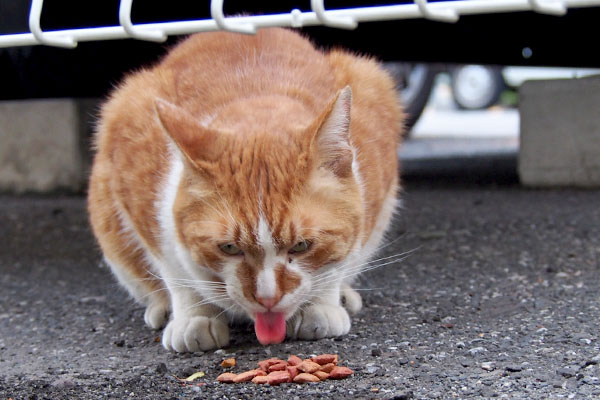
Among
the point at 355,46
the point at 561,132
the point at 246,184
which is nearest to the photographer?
the point at 246,184

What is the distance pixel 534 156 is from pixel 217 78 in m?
2.89

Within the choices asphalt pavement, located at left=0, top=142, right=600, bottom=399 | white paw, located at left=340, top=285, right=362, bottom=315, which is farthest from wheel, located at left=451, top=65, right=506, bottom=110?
white paw, located at left=340, top=285, right=362, bottom=315

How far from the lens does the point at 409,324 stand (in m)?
2.52

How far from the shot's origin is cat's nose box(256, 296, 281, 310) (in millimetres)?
2109

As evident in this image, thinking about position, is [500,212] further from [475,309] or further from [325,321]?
[325,321]

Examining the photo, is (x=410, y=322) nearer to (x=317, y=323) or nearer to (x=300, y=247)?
(x=317, y=323)

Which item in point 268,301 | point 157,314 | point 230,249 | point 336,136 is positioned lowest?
point 157,314

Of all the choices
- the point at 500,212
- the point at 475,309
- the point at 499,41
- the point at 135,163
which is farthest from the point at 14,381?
the point at 499,41

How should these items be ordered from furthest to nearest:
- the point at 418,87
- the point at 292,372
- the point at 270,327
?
1. the point at 418,87
2. the point at 270,327
3. the point at 292,372

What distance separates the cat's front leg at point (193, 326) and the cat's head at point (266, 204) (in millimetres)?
158

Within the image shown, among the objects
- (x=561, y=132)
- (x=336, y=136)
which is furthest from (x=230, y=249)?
(x=561, y=132)

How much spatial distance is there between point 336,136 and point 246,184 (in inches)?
11.6

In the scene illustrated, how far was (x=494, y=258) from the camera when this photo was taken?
340 centimetres

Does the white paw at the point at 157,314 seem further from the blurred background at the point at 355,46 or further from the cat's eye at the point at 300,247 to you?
the blurred background at the point at 355,46
